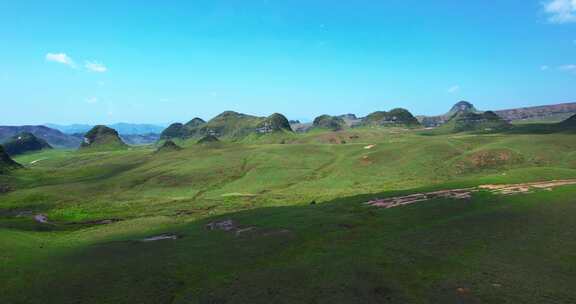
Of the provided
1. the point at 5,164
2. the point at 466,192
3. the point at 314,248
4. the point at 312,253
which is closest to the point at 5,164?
the point at 5,164

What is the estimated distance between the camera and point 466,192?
251 ft

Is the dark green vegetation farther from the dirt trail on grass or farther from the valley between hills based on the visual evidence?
the dirt trail on grass

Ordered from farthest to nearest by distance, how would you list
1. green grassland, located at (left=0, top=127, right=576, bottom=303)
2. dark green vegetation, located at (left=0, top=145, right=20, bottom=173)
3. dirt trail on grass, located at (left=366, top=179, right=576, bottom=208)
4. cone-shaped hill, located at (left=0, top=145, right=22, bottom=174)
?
cone-shaped hill, located at (left=0, top=145, right=22, bottom=174) < dark green vegetation, located at (left=0, top=145, right=20, bottom=173) < dirt trail on grass, located at (left=366, top=179, right=576, bottom=208) < green grassland, located at (left=0, top=127, right=576, bottom=303)

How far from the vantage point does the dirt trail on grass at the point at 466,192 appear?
72831 mm

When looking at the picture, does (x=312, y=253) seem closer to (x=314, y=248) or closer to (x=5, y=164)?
(x=314, y=248)

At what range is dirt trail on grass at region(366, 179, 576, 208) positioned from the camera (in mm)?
72831

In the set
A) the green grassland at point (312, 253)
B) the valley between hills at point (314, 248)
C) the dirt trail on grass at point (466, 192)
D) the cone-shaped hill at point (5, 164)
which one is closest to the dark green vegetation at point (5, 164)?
the cone-shaped hill at point (5, 164)

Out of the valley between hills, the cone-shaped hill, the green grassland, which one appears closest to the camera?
the green grassland

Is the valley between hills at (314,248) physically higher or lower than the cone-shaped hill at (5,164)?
lower

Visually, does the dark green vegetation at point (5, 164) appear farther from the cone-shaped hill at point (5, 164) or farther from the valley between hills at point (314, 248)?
the valley between hills at point (314, 248)

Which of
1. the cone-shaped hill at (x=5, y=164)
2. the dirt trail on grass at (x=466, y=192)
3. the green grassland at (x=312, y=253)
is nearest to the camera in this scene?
the green grassland at (x=312, y=253)

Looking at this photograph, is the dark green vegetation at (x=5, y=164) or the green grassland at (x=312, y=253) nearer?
the green grassland at (x=312, y=253)

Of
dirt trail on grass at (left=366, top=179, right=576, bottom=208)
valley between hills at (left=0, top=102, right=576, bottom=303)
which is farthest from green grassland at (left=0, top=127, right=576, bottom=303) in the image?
dirt trail on grass at (left=366, top=179, right=576, bottom=208)

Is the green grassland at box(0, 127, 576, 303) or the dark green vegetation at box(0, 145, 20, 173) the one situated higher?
the dark green vegetation at box(0, 145, 20, 173)
